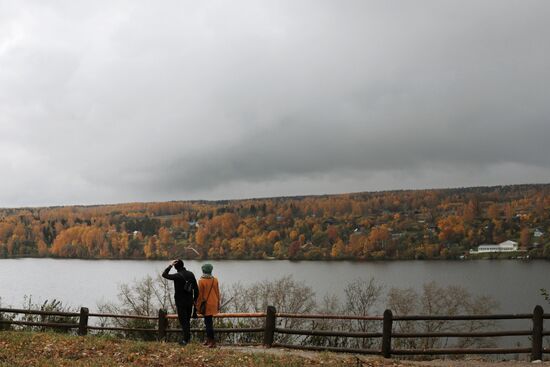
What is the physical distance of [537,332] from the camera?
12312 millimetres

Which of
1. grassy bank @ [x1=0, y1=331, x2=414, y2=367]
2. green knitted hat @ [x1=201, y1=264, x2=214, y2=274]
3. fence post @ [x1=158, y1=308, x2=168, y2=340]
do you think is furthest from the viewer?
fence post @ [x1=158, y1=308, x2=168, y2=340]

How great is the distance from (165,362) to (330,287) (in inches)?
2383

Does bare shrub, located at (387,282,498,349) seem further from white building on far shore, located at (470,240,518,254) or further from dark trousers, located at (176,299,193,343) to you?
white building on far shore, located at (470,240,518,254)

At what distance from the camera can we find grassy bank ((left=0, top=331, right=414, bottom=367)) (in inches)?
427

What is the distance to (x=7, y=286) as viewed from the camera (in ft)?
266

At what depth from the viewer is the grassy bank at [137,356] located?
10.8 meters

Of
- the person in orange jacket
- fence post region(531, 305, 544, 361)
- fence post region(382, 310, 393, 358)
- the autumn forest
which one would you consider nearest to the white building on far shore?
the autumn forest

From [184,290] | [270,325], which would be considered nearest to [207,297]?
[184,290]

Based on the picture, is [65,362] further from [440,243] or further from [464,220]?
[464,220]

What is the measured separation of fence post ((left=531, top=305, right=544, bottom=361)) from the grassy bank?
3.25 meters

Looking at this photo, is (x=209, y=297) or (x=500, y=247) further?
(x=500, y=247)

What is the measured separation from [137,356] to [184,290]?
1.86m

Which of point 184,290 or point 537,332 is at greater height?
point 184,290

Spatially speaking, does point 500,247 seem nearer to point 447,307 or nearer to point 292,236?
point 292,236
